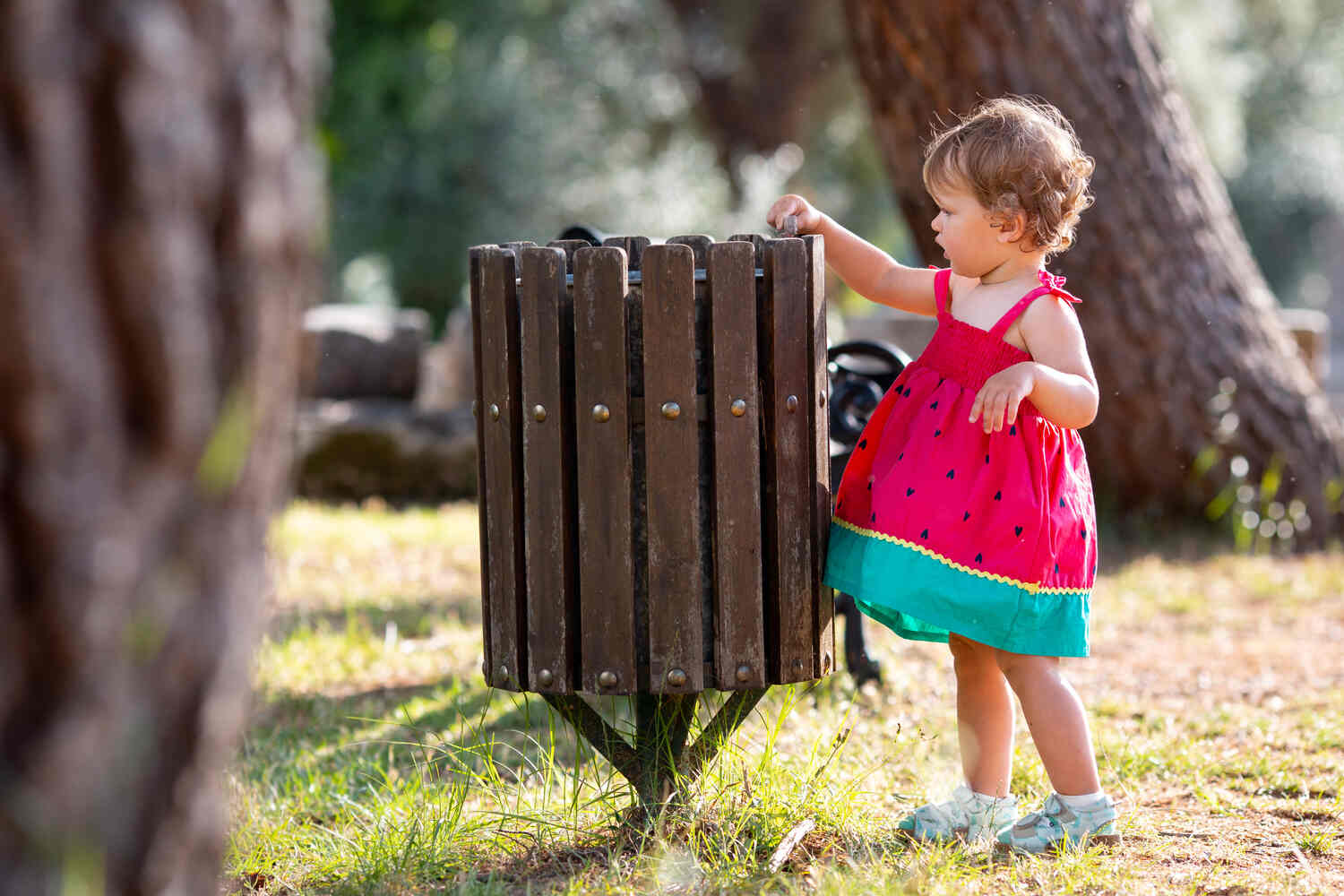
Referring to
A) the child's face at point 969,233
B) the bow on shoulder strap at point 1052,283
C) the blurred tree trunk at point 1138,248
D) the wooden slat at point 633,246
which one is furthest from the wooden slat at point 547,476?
the blurred tree trunk at point 1138,248

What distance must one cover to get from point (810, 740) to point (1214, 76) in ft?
42.3

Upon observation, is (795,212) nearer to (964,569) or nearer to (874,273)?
(874,273)

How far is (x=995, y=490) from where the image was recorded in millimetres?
2357

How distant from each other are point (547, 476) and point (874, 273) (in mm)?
903

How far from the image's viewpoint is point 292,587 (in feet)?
17.3

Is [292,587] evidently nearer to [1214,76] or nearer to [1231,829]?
[1231,829]

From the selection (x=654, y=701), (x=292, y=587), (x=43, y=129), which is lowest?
(x=292, y=587)

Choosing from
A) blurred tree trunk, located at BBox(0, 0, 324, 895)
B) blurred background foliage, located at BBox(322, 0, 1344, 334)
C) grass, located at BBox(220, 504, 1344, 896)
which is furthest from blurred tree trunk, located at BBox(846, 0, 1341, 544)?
blurred background foliage, located at BBox(322, 0, 1344, 334)

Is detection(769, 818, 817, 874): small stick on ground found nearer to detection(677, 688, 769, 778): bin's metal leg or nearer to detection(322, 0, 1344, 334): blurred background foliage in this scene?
detection(677, 688, 769, 778): bin's metal leg

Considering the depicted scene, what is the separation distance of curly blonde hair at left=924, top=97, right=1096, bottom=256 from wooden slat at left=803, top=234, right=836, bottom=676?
334mm

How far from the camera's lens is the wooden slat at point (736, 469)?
2.18 metres

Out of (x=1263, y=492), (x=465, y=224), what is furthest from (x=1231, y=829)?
(x=465, y=224)

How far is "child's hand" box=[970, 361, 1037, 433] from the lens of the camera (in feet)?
7.39

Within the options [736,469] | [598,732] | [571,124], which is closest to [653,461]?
[736,469]
